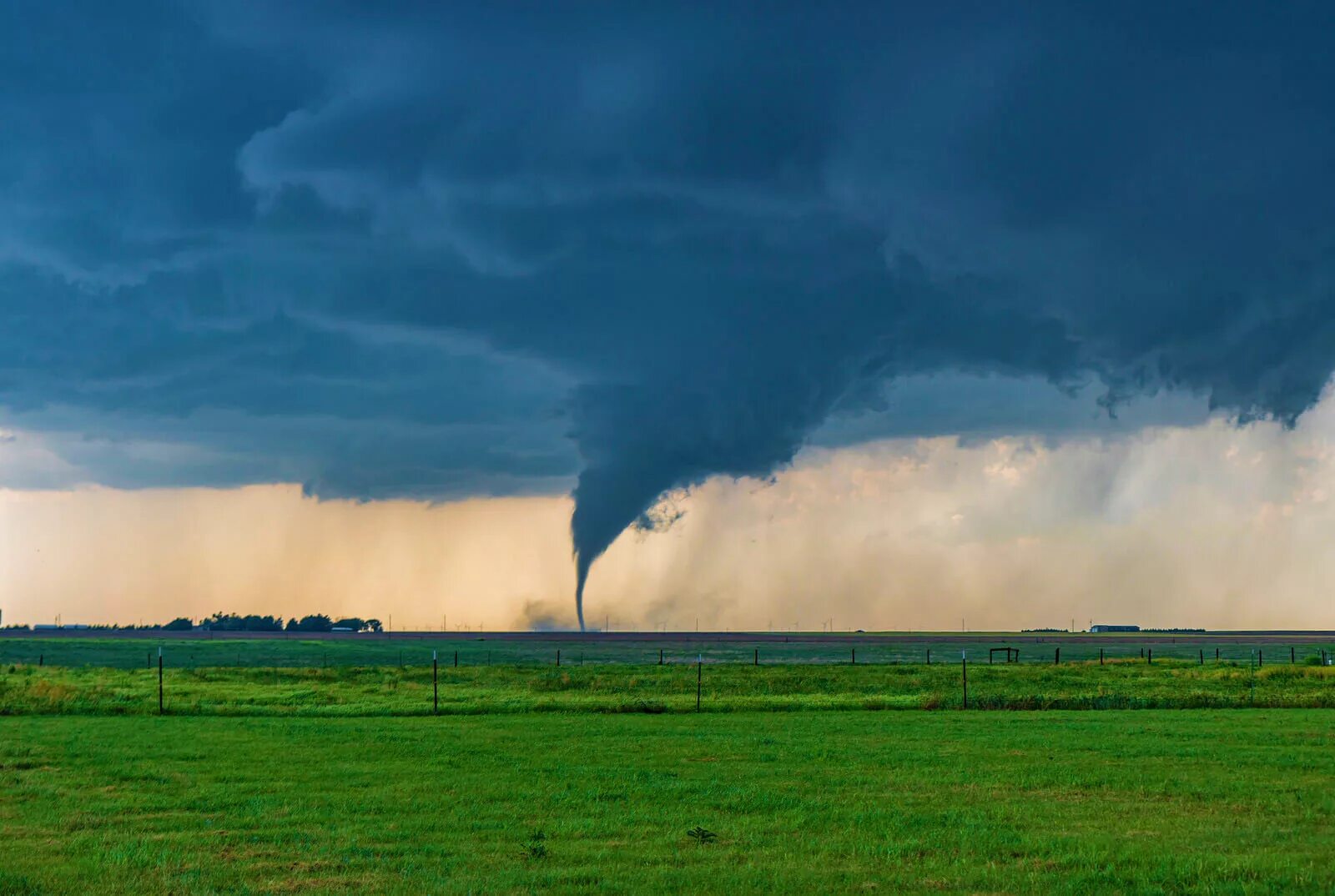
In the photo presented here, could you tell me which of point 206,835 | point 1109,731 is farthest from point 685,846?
point 1109,731

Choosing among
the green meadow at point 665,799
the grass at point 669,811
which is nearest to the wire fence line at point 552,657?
the green meadow at point 665,799

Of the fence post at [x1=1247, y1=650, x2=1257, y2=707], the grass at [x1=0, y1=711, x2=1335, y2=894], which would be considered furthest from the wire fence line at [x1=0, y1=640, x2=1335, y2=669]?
the grass at [x1=0, y1=711, x2=1335, y2=894]

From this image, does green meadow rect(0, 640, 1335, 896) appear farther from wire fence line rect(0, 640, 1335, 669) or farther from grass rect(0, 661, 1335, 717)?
wire fence line rect(0, 640, 1335, 669)

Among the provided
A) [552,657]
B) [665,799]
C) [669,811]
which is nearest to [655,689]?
[665,799]

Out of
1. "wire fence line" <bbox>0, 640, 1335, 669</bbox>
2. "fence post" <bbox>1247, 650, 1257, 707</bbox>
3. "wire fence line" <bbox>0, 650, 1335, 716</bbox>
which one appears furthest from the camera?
"wire fence line" <bbox>0, 640, 1335, 669</bbox>

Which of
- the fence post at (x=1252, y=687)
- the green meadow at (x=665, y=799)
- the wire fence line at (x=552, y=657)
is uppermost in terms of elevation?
the green meadow at (x=665, y=799)

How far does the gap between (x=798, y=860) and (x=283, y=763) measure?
17.4 m

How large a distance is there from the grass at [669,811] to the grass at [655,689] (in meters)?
13.5

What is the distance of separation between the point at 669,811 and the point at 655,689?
5346cm

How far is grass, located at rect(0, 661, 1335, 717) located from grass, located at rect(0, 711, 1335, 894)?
13.5 metres

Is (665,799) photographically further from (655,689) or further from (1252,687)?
(1252,687)

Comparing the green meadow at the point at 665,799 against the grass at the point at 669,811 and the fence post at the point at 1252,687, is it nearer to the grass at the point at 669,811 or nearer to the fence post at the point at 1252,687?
the grass at the point at 669,811

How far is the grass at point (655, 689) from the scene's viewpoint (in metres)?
50.4

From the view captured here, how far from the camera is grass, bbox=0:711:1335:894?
15.7 m
